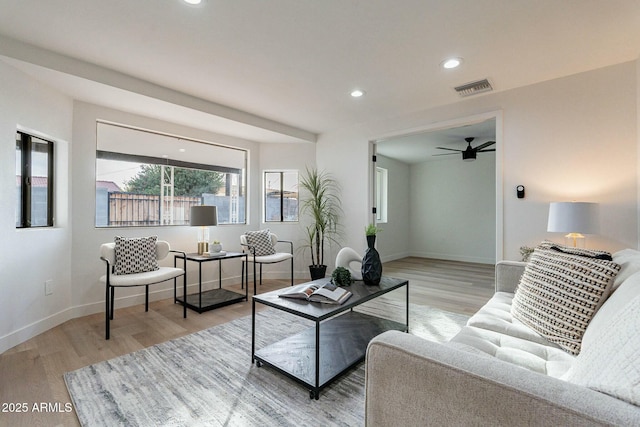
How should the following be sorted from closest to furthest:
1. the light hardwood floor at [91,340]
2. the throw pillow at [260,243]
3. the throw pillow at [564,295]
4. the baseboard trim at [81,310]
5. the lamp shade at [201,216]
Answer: the throw pillow at [564,295], the light hardwood floor at [91,340], the baseboard trim at [81,310], the lamp shade at [201,216], the throw pillow at [260,243]

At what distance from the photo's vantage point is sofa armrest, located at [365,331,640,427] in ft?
2.21

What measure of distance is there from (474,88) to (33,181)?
458 cm

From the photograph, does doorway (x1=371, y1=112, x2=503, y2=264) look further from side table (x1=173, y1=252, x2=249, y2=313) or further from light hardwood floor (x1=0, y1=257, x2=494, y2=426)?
side table (x1=173, y1=252, x2=249, y2=313)

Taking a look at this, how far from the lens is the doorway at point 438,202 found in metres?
6.50

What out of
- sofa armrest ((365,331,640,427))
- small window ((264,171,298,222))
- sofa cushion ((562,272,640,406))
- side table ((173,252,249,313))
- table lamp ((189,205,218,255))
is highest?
small window ((264,171,298,222))

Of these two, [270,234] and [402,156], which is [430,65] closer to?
[270,234]

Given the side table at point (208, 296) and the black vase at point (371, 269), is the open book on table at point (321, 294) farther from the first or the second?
the side table at point (208, 296)

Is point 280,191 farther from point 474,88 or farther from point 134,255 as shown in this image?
point 474,88

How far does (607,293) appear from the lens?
1355 millimetres

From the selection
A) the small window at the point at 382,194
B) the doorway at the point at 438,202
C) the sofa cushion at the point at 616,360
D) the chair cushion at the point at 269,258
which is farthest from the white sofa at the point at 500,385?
the small window at the point at 382,194

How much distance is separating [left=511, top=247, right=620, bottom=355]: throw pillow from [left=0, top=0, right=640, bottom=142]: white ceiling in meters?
1.68

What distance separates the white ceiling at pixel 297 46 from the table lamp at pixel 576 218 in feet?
4.31

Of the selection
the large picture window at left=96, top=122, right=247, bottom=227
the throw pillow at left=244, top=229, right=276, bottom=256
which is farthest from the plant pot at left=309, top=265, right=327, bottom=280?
the large picture window at left=96, top=122, right=247, bottom=227

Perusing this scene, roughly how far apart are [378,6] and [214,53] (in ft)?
4.57
